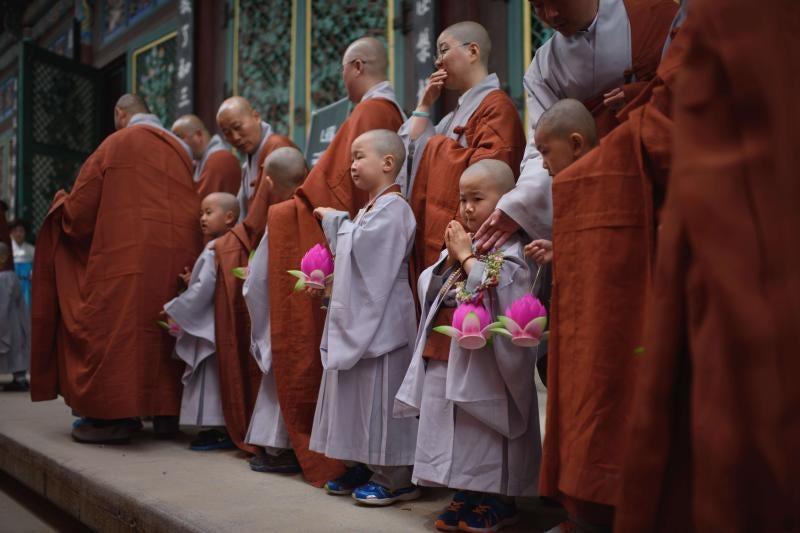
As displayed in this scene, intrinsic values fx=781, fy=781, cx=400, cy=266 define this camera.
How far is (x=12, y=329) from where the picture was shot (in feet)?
21.2

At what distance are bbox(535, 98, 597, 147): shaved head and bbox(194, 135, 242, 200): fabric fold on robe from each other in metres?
3.04

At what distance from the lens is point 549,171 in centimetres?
218

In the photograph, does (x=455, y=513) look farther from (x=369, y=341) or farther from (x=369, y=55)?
(x=369, y=55)

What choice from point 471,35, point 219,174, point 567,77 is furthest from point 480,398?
point 219,174

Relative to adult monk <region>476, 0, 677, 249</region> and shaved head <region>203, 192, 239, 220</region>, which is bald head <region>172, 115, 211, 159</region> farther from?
adult monk <region>476, 0, 677, 249</region>

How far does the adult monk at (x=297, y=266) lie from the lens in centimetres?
308

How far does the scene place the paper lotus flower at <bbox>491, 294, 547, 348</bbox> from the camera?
6.79 feet

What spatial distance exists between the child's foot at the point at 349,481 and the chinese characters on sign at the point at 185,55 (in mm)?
5855

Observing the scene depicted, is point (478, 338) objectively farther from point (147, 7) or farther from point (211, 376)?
point (147, 7)

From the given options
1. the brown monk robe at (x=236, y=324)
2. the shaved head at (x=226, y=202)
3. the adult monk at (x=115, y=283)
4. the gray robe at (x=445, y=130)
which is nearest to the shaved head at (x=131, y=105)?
the adult monk at (x=115, y=283)

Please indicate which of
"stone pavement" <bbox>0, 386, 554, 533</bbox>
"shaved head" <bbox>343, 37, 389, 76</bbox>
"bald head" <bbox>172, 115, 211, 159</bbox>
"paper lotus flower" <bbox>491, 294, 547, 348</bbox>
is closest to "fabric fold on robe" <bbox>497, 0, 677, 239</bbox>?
"paper lotus flower" <bbox>491, 294, 547, 348</bbox>

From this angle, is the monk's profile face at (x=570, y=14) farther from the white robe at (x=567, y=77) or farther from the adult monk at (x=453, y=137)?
the adult monk at (x=453, y=137)

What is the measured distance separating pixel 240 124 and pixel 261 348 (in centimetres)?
132

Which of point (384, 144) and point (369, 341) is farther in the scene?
point (384, 144)
